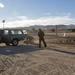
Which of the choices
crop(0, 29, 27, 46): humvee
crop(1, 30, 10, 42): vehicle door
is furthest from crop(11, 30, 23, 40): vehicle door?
crop(1, 30, 10, 42): vehicle door

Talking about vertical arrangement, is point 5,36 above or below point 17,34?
below

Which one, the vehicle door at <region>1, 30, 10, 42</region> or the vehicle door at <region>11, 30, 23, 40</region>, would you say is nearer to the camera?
the vehicle door at <region>1, 30, 10, 42</region>

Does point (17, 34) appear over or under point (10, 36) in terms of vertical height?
over

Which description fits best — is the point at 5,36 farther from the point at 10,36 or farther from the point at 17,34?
the point at 17,34

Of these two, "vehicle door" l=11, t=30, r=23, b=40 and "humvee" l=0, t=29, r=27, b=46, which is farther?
"vehicle door" l=11, t=30, r=23, b=40

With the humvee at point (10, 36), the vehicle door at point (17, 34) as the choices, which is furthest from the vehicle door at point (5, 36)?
the vehicle door at point (17, 34)

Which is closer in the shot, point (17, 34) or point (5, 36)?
point (5, 36)

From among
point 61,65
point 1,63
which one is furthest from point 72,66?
point 1,63

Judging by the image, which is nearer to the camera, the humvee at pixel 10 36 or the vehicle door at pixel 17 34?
the humvee at pixel 10 36

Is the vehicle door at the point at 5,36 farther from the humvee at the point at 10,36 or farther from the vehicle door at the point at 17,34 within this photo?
the vehicle door at the point at 17,34

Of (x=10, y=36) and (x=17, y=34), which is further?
(x=17, y=34)

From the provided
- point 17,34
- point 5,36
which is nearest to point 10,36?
point 5,36

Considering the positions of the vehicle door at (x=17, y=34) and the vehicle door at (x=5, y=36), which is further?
the vehicle door at (x=17, y=34)

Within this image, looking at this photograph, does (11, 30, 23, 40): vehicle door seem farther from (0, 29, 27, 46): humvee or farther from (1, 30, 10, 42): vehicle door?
(1, 30, 10, 42): vehicle door
